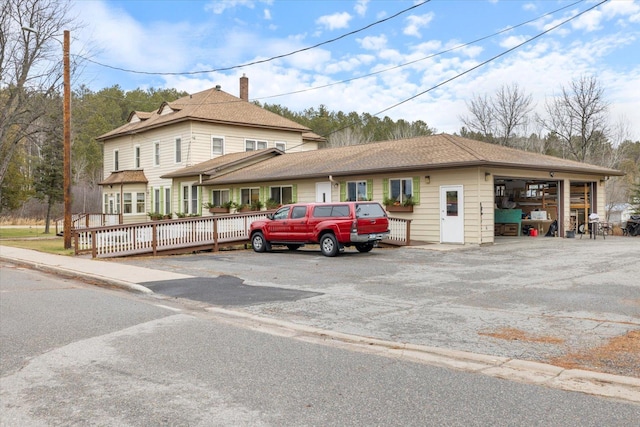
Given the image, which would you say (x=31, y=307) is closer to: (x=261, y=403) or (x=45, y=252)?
(x=261, y=403)

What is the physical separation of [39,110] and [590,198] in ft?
101

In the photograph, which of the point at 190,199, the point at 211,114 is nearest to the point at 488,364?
the point at 190,199

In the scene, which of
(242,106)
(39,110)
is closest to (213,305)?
(39,110)

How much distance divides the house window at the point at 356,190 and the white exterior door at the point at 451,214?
386cm

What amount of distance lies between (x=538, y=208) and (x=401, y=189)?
25.9ft

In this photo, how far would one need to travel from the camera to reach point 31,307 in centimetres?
909

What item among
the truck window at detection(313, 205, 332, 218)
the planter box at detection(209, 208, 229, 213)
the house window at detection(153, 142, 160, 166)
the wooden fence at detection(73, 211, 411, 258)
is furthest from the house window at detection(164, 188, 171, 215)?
the truck window at detection(313, 205, 332, 218)

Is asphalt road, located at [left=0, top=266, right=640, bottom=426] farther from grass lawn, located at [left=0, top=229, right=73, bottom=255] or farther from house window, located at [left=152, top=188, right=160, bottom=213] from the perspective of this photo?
house window, located at [left=152, top=188, right=160, bottom=213]

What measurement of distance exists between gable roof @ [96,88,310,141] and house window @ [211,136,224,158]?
1.24m

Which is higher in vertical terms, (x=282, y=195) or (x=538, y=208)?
(x=282, y=195)

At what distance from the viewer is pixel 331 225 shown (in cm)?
1694

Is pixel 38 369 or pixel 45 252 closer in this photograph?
pixel 38 369

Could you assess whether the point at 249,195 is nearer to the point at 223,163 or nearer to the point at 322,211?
the point at 223,163

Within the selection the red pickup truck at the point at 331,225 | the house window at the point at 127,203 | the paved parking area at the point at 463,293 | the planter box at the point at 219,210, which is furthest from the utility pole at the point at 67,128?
the house window at the point at 127,203
